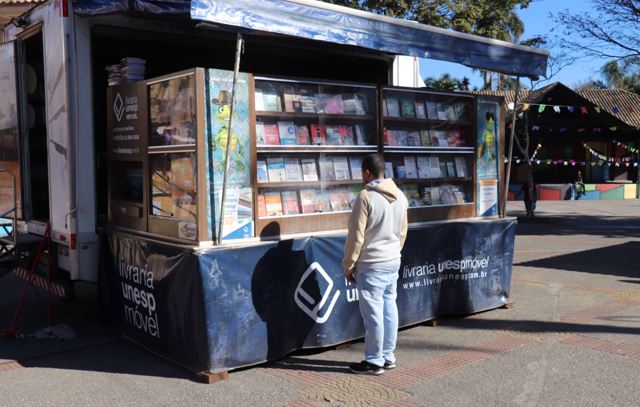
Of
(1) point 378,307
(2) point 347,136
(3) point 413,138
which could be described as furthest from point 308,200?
(3) point 413,138

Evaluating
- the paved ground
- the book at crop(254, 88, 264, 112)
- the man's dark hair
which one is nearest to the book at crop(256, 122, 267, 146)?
the book at crop(254, 88, 264, 112)

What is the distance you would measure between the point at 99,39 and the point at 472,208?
14.5ft

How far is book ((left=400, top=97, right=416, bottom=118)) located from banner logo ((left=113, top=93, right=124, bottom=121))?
2806 mm

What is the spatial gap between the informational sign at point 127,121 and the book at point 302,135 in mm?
1357

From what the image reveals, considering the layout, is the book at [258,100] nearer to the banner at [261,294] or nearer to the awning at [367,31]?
the awning at [367,31]

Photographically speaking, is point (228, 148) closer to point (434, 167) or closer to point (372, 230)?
point (372, 230)

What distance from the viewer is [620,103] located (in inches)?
1344

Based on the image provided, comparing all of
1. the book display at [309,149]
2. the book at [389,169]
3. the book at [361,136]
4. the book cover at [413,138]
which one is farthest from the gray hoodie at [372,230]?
the book cover at [413,138]

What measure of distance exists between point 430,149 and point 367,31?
1.80m

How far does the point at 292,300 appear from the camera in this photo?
537 centimetres

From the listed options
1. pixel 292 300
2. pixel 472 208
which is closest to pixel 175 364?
pixel 292 300

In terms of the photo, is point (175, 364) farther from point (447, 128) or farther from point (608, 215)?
point (608, 215)

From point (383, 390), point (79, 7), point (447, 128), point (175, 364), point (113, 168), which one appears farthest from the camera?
point (447, 128)

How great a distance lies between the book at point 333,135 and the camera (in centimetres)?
603
